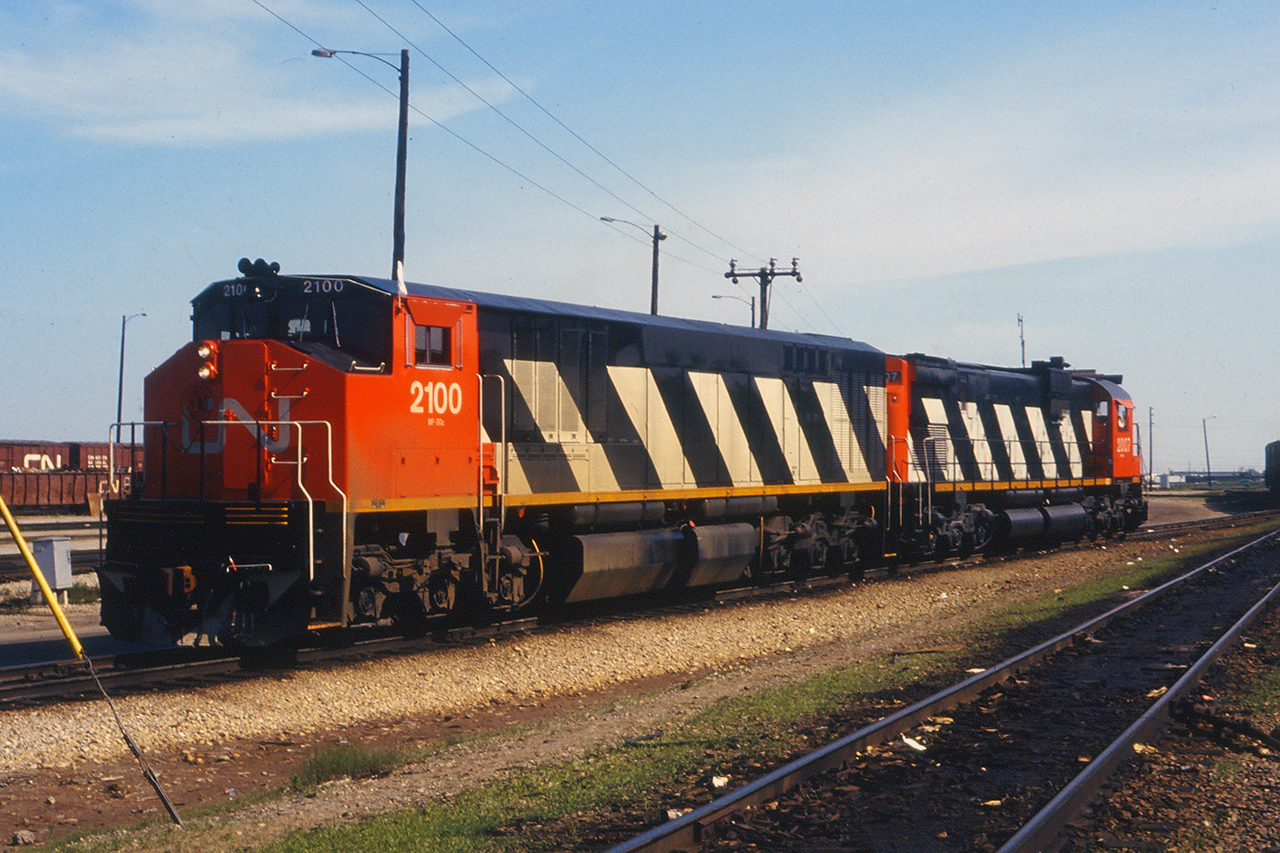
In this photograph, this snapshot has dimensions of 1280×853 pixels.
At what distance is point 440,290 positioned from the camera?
12359mm

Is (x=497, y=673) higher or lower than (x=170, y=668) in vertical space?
lower

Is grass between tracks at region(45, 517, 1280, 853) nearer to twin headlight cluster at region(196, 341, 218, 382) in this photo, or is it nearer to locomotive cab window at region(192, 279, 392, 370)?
locomotive cab window at region(192, 279, 392, 370)

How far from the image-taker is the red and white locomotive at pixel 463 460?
10609 millimetres

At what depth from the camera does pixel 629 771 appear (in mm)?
7172

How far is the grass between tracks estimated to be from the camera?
5.93m

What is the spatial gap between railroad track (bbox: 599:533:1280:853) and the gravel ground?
1.87m

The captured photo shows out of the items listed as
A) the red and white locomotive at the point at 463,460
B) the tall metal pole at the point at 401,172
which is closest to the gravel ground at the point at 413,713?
the red and white locomotive at the point at 463,460

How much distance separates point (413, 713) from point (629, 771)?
3258mm

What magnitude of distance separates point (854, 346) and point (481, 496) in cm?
952

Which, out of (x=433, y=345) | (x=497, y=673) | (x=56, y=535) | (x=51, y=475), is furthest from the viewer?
(x=51, y=475)

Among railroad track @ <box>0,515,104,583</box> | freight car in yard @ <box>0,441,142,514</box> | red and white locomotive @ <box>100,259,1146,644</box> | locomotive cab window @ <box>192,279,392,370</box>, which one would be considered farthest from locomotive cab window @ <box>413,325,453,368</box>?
freight car in yard @ <box>0,441,142,514</box>

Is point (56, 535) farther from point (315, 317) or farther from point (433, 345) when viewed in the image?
point (433, 345)

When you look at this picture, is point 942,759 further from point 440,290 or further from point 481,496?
point 440,290

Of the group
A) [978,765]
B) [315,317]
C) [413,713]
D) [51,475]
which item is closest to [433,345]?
[315,317]
